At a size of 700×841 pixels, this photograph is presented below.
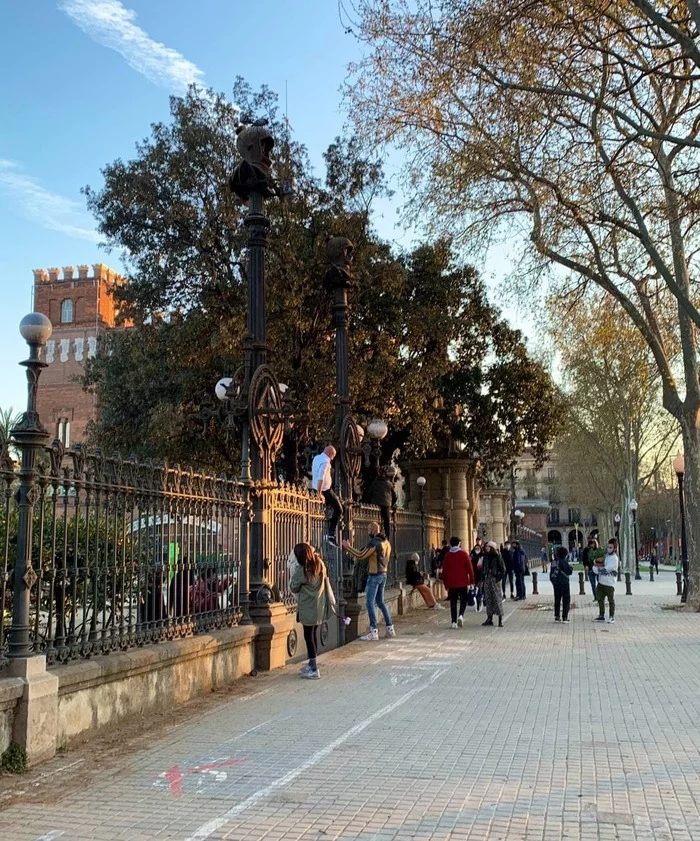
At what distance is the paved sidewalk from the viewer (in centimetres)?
466

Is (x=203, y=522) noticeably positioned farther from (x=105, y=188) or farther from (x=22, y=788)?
(x=105, y=188)

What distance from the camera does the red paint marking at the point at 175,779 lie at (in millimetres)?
5328

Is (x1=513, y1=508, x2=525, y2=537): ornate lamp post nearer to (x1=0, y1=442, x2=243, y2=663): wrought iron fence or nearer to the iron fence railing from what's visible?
the iron fence railing

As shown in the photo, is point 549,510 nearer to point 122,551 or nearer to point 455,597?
point 455,597

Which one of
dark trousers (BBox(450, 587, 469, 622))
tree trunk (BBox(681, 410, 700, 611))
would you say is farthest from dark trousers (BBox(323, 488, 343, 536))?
tree trunk (BBox(681, 410, 700, 611))

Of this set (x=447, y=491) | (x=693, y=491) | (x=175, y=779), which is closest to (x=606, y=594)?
(x=693, y=491)

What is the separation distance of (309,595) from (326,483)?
3157 mm

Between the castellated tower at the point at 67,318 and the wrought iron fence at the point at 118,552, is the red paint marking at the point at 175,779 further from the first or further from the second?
the castellated tower at the point at 67,318

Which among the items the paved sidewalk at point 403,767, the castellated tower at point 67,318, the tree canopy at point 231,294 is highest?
the castellated tower at point 67,318

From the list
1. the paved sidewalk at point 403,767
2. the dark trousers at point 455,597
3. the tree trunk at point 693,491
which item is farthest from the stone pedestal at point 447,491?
the paved sidewalk at point 403,767

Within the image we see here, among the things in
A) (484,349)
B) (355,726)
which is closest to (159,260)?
(484,349)

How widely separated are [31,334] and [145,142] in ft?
56.1

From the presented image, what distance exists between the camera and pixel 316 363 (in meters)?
20.7

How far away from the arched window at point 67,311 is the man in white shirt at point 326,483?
64617 millimetres
